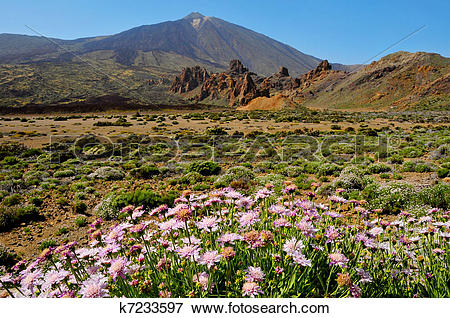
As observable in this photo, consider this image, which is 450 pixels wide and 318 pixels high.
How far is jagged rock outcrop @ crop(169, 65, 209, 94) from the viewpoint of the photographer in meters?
152

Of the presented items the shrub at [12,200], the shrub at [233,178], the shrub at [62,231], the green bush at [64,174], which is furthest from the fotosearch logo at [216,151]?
the shrub at [62,231]

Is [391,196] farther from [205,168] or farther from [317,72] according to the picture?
[317,72]

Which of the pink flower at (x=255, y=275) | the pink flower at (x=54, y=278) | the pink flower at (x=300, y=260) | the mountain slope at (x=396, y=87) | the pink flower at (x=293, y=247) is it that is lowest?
the pink flower at (x=54, y=278)

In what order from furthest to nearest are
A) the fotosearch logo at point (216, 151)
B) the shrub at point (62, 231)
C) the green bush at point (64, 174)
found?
the fotosearch logo at point (216, 151), the green bush at point (64, 174), the shrub at point (62, 231)

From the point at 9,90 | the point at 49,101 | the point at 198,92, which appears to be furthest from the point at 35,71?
the point at 198,92

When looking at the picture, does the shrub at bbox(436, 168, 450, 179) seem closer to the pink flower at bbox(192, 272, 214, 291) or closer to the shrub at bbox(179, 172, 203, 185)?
the shrub at bbox(179, 172, 203, 185)

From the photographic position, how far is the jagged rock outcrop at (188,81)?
152000 millimetres

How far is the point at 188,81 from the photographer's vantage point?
15350 cm

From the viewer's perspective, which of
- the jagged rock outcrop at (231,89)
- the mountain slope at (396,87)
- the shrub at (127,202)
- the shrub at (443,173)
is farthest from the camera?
the jagged rock outcrop at (231,89)

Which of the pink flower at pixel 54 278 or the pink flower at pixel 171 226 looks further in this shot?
the pink flower at pixel 171 226

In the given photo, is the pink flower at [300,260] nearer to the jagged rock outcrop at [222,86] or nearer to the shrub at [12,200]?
the shrub at [12,200]

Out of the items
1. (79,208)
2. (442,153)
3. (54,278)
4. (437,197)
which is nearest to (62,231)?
(79,208)

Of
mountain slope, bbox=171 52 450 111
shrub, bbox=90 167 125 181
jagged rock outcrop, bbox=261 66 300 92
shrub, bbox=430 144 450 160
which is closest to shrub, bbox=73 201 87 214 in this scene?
shrub, bbox=90 167 125 181
